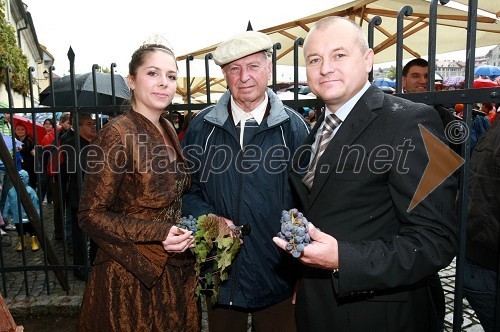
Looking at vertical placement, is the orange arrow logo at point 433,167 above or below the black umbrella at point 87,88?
below

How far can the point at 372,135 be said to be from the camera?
1.64m

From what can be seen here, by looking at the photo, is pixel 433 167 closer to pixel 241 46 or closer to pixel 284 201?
pixel 284 201

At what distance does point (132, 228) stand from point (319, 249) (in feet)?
4.03

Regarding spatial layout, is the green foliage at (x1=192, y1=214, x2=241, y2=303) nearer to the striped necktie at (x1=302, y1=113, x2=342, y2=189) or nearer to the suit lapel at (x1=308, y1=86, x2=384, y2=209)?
the striped necktie at (x1=302, y1=113, x2=342, y2=189)

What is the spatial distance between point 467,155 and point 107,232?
1.93m

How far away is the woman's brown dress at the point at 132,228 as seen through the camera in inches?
89.4

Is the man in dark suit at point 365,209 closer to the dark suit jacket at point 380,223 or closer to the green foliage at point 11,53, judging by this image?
the dark suit jacket at point 380,223

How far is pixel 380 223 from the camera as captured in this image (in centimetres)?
165

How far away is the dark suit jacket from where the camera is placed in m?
1.46

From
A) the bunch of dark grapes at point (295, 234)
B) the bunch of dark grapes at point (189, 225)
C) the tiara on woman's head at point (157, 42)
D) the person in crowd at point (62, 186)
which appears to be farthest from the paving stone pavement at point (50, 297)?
the bunch of dark grapes at point (295, 234)

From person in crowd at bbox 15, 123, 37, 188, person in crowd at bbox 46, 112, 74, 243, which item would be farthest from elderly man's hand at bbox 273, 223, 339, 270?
person in crowd at bbox 15, 123, 37, 188

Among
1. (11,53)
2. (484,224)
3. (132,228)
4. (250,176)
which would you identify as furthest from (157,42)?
(11,53)

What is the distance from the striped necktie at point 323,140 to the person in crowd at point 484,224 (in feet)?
2.94

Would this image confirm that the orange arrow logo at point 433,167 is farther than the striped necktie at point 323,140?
No
